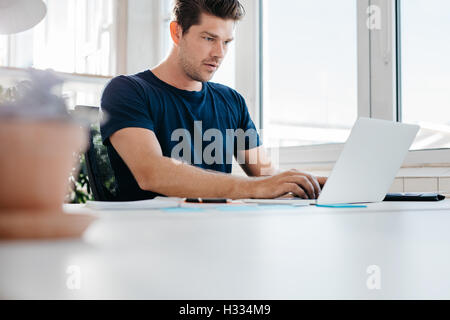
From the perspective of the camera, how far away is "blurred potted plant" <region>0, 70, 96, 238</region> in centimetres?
18

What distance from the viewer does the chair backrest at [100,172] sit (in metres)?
1.57

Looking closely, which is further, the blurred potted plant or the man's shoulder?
→ the man's shoulder

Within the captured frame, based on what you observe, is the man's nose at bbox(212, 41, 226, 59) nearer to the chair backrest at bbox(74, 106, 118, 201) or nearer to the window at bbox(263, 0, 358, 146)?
the chair backrest at bbox(74, 106, 118, 201)

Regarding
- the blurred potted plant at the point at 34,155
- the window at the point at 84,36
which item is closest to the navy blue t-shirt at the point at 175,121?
the blurred potted plant at the point at 34,155

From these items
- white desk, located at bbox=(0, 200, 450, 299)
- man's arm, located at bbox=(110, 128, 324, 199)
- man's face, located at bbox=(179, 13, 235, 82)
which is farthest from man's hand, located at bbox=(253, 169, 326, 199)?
man's face, located at bbox=(179, 13, 235, 82)

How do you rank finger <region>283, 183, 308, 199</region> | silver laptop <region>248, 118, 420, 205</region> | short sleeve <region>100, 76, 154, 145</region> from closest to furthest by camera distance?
1. silver laptop <region>248, 118, 420, 205</region>
2. finger <region>283, 183, 308, 199</region>
3. short sleeve <region>100, 76, 154, 145</region>

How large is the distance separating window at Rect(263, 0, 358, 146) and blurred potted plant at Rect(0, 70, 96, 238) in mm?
2104

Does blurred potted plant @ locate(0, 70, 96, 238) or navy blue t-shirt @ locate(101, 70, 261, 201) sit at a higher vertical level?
navy blue t-shirt @ locate(101, 70, 261, 201)

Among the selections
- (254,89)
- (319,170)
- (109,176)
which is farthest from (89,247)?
(254,89)

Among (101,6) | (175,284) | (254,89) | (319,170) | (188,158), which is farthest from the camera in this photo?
(101,6)

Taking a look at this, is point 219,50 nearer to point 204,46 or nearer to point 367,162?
point 204,46

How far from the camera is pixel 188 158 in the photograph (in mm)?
1696
